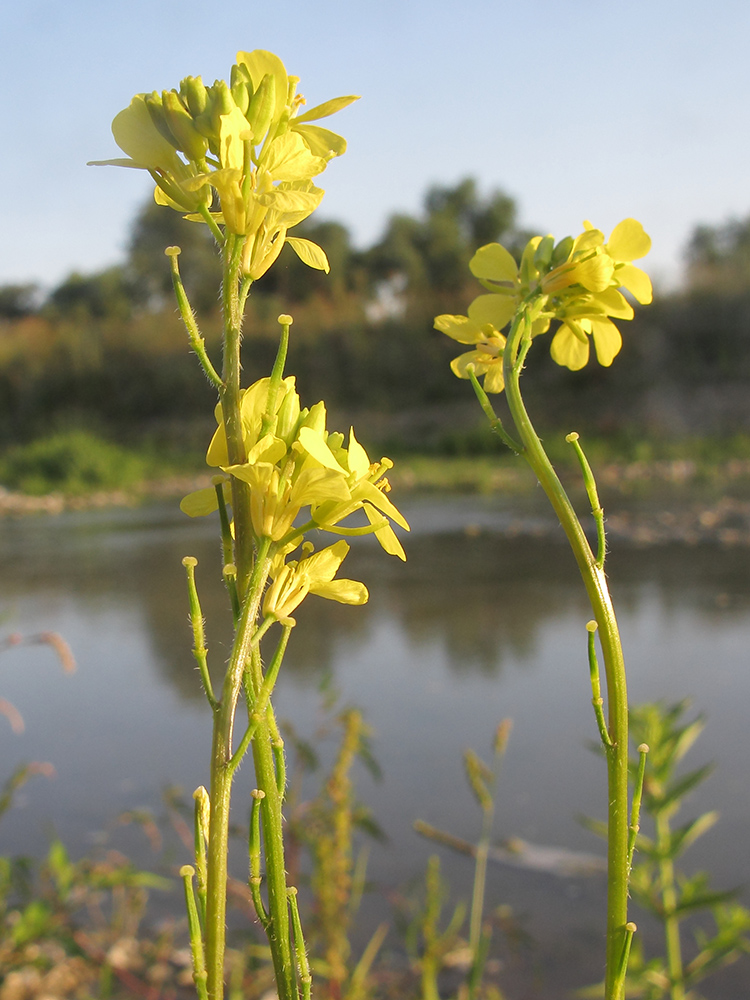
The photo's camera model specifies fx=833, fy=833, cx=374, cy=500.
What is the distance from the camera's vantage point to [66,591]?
3.26 metres

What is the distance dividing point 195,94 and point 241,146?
0.9 inches

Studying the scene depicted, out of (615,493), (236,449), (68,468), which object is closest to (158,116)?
(236,449)

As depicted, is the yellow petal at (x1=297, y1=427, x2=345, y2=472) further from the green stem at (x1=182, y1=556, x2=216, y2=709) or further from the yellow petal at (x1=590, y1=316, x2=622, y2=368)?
the yellow petal at (x1=590, y1=316, x2=622, y2=368)

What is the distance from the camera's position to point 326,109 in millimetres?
304

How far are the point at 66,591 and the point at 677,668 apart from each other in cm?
229

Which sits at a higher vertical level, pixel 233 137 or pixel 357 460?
pixel 233 137

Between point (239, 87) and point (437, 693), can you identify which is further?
point (437, 693)

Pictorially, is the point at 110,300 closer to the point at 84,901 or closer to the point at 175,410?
the point at 175,410

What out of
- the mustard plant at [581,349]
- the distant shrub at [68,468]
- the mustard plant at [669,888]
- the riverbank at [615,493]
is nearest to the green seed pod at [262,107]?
the mustard plant at [581,349]

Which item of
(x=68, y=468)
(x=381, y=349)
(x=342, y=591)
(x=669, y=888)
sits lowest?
(x=669, y=888)

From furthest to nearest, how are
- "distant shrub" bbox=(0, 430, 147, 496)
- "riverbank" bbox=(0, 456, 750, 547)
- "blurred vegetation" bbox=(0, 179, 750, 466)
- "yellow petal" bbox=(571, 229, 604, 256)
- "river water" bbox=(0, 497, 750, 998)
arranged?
"blurred vegetation" bbox=(0, 179, 750, 466) < "distant shrub" bbox=(0, 430, 147, 496) < "riverbank" bbox=(0, 456, 750, 547) < "river water" bbox=(0, 497, 750, 998) < "yellow petal" bbox=(571, 229, 604, 256)

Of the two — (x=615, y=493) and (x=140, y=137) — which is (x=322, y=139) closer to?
(x=140, y=137)

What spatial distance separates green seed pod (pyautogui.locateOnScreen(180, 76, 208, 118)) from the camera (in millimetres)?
287

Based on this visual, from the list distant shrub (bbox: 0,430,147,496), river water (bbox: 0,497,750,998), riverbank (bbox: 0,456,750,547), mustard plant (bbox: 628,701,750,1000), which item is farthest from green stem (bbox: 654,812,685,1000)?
distant shrub (bbox: 0,430,147,496)
